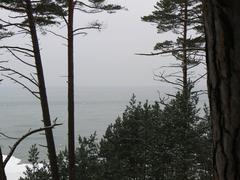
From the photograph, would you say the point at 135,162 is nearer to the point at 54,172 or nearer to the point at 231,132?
the point at 54,172

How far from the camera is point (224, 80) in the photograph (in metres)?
1.36

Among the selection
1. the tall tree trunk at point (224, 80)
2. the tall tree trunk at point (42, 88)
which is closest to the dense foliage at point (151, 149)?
the tall tree trunk at point (42, 88)

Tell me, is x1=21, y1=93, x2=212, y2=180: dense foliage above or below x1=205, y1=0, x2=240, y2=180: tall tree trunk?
below

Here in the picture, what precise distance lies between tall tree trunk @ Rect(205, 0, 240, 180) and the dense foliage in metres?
9.11

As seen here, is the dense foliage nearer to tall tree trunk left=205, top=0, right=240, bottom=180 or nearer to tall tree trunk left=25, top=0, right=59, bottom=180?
tall tree trunk left=25, top=0, right=59, bottom=180

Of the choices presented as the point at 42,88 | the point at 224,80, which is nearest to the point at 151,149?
the point at 42,88

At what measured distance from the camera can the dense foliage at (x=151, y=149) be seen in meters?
10.8

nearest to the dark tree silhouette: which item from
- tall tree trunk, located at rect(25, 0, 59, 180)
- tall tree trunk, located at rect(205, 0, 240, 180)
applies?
tall tree trunk, located at rect(25, 0, 59, 180)

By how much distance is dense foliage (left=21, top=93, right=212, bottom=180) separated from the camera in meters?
10.8

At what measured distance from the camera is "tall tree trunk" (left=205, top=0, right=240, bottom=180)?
130cm

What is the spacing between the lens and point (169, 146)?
36.8ft

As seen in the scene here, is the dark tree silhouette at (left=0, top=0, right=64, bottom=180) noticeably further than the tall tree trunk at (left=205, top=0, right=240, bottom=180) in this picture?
Yes

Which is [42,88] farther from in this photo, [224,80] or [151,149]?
[224,80]

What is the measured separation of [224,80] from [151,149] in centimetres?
996
